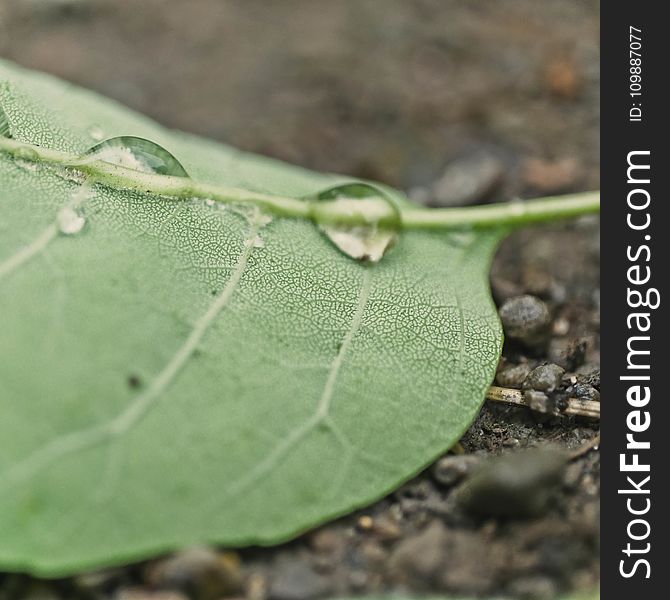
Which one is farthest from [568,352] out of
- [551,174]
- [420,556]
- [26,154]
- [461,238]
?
[26,154]

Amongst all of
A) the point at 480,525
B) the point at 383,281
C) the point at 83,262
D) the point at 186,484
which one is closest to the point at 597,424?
the point at 480,525

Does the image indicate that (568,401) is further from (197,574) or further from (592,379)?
(197,574)

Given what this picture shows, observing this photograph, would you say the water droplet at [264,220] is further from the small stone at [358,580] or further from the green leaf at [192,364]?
the small stone at [358,580]

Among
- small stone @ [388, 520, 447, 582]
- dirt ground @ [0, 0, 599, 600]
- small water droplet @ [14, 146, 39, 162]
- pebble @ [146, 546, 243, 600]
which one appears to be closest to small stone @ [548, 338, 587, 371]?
dirt ground @ [0, 0, 599, 600]

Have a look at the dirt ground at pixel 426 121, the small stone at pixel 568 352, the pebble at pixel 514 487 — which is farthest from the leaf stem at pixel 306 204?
the pebble at pixel 514 487

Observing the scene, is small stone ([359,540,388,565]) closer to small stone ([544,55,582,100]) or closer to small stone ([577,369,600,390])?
small stone ([577,369,600,390])

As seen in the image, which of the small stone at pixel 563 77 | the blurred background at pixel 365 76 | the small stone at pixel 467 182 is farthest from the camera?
the small stone at pixel 563 77
